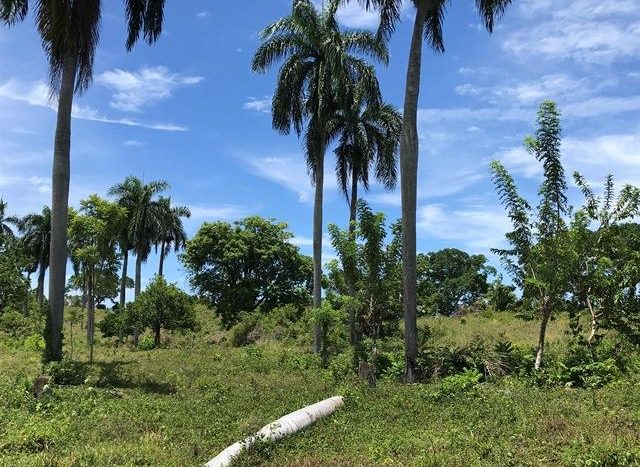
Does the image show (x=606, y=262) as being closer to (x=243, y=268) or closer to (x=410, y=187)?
(x=410, y=187)

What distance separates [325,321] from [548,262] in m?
6.90

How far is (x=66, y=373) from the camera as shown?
42.2ft

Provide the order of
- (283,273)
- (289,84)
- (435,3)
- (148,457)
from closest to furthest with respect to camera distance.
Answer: (148,457) → (435,3) → (289,84) → (283,273)

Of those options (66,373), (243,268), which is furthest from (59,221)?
(243,268)

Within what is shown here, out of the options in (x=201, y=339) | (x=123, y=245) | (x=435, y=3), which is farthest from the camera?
(x=123, y=245)

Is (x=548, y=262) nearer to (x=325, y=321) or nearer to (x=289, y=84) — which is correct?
(x=325, y=321)

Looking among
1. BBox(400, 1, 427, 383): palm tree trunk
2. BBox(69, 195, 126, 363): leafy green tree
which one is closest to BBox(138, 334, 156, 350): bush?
BBox(69, 195, 126, 363): leafy green tree

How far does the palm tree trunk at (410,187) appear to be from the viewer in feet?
46.3

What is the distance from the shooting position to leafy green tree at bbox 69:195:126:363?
20.6m

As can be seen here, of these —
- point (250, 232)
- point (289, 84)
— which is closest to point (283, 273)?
point (250, 232)

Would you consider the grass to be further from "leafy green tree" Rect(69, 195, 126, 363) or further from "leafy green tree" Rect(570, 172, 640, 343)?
"leafy green tree" Rect(69, 195, 126, 363)

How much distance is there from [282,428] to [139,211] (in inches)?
1390

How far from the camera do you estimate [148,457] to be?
259 inches

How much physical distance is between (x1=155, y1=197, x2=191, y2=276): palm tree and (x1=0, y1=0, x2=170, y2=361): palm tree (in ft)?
90.9
